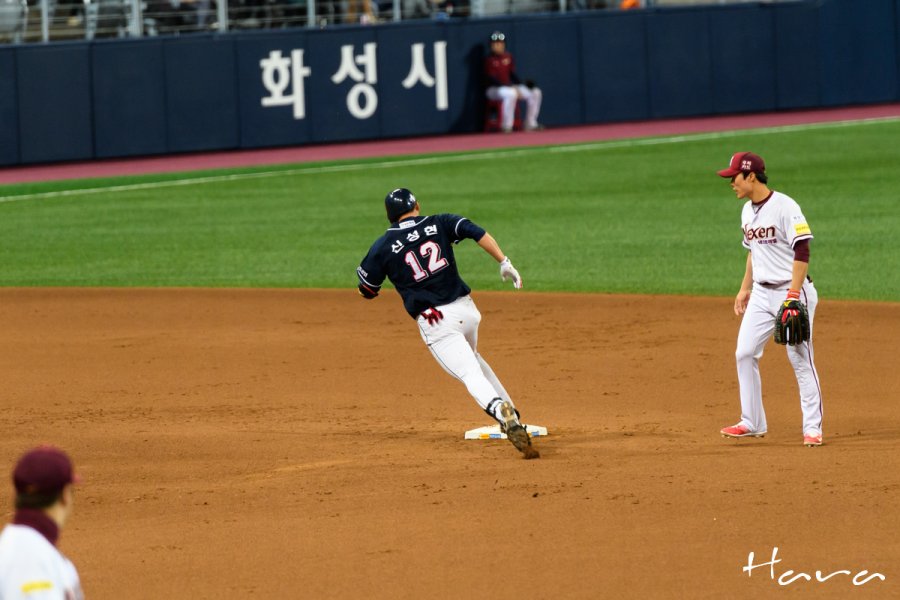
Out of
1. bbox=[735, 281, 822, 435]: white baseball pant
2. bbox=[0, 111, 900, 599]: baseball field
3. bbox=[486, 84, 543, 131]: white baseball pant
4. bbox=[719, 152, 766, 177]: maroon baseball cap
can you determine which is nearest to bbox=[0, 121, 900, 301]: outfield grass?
bbox=[0, 111, 900, 599]: baseball field

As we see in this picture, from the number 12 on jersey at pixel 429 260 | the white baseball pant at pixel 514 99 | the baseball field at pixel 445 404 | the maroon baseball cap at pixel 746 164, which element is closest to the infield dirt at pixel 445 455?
the baseball field at pixel 445 404

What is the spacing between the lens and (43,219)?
67.4ft

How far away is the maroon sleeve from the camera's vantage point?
26.0ft

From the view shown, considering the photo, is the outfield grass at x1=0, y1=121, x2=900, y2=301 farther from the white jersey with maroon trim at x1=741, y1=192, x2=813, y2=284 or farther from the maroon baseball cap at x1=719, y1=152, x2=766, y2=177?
the maroon baseball cap at x1=719, y1=152, x2=766, y2=177

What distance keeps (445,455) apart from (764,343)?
2.01m

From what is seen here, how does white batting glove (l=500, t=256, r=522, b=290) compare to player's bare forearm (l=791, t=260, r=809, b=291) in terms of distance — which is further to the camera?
white batting glove (l=500, t=256, r=522, b=290)

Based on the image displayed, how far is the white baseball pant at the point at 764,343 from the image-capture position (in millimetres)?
8227

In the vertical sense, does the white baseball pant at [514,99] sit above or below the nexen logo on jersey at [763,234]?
above

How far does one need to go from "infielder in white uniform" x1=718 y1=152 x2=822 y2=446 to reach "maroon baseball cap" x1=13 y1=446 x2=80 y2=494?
5.29 metres

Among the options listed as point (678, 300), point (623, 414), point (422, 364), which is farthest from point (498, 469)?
point (678, 300)

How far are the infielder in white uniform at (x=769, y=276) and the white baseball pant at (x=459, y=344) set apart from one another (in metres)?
1.50

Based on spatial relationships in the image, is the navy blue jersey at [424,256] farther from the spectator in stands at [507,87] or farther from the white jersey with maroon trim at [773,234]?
the spectator in stands at [507,87]

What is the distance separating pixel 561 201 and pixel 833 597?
51.7 ft

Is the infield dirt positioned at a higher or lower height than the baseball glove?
lower
